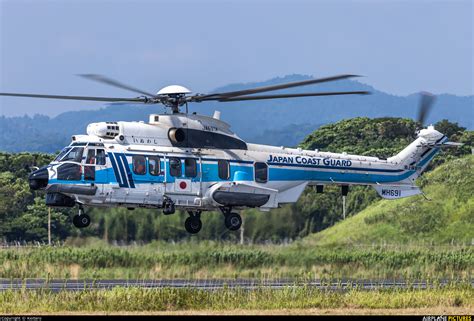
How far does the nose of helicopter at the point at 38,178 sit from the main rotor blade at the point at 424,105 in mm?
15764

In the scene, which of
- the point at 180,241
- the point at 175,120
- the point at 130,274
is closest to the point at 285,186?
the point at 175,120

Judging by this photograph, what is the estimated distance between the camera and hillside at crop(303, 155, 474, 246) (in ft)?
223

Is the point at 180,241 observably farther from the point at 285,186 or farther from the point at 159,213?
the point at 285,186

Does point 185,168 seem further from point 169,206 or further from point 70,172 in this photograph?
point 70,172

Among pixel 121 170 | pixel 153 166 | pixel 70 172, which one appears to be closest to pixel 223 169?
pixel 153 166

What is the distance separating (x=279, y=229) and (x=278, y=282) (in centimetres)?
1449

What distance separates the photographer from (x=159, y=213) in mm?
64375

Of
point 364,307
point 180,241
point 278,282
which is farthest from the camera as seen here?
point 180,241

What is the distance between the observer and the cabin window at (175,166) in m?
38.8

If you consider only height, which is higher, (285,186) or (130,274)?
(285,186)

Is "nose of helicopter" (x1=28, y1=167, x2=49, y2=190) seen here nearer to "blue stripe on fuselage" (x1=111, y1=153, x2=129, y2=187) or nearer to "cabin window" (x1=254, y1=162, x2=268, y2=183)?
"blue stripe on fuselage" (x1=111, y1=153, x2=129, y2=187)

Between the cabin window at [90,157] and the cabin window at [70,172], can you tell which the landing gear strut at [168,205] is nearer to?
the cabin window at [90,157]

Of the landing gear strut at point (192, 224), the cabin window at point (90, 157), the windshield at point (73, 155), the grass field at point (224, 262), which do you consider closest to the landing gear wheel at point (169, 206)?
the landing gear strut at point (192, 224)

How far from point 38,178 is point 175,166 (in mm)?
4731
